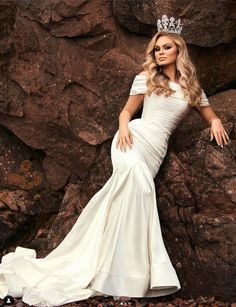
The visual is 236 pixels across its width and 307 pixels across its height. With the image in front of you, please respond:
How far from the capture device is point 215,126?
18.5 ft

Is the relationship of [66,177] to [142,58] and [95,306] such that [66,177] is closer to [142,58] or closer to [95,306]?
[142,58]

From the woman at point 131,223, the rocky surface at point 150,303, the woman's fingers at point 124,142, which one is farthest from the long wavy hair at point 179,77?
the rocky surface at point 150,303

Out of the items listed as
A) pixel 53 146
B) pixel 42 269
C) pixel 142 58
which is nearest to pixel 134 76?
pixel 142 58

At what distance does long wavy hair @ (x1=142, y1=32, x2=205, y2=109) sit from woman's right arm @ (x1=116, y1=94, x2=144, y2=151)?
20 cm

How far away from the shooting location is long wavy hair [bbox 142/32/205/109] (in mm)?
5793

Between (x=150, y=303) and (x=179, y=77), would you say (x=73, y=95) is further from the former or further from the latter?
(x=150, y=303)

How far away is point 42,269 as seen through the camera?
18.4ft

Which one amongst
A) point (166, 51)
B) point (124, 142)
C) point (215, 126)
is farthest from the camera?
point (166, 51)

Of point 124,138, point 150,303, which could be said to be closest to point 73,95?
point 124,138

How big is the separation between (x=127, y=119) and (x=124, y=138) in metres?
0.23

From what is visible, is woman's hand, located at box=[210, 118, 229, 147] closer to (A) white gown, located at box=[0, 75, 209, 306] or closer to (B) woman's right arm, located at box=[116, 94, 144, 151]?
(A) white gown, located at box=[0, 75, 209, 306]

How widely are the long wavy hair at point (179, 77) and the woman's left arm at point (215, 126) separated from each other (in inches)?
4.3

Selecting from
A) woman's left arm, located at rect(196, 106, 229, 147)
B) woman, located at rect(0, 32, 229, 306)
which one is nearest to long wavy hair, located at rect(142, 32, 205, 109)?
woman, located at rect(0, 32, 229, 306)

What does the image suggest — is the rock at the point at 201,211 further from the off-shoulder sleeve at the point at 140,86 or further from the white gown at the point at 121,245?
the off-shoulder sleeve at the point at 140,86
